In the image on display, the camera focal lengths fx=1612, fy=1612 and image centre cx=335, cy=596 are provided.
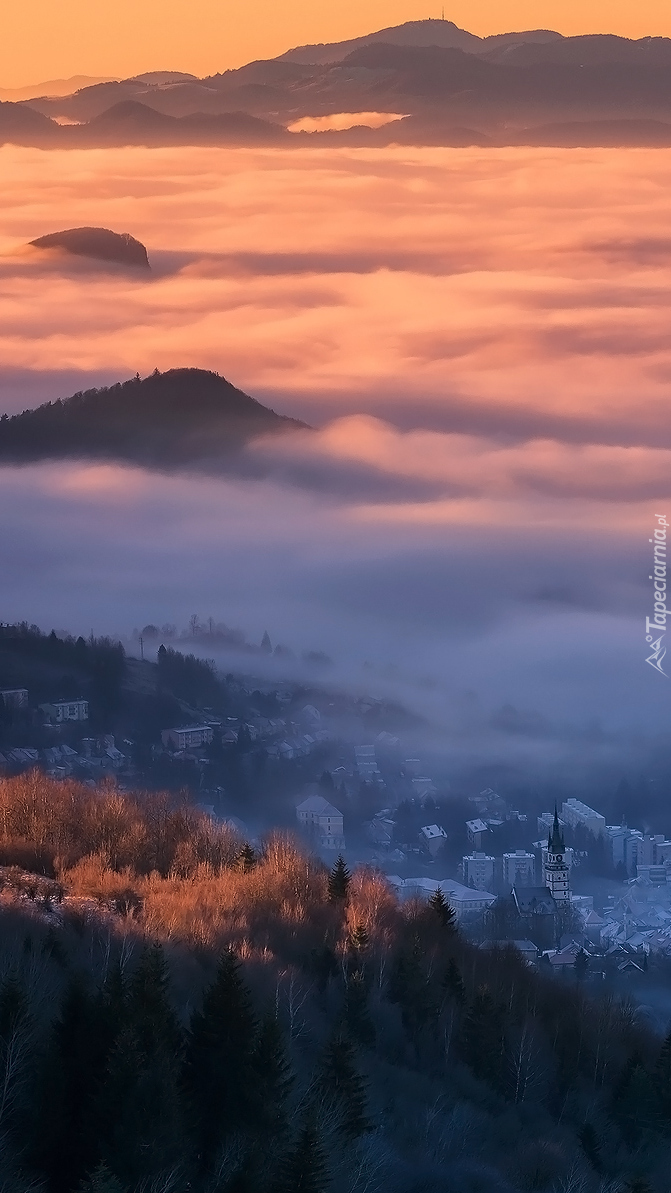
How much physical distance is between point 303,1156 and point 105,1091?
7.32 ft

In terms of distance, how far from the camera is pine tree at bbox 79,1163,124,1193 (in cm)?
1534

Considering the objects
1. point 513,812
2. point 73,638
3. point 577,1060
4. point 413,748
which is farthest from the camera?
point 413,748

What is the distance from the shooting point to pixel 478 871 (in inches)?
3834

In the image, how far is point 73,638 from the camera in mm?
127875

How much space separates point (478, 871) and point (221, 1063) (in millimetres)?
79183

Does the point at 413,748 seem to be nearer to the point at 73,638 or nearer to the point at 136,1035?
the point at 73,638

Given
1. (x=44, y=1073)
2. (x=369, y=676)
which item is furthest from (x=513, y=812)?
(x=44, y=1073)

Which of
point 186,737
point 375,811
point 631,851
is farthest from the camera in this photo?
point 375,811

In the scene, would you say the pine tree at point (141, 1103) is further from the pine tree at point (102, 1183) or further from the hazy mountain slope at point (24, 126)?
the hazy mountain slope at point (24, 126)

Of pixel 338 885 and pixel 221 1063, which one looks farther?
pixel 338 885

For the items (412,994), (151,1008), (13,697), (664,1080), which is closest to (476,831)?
(13,697)

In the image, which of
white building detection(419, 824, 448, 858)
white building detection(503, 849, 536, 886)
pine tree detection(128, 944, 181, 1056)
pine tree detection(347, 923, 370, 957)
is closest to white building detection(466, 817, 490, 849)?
white building detection(419, 824, 448, 858)

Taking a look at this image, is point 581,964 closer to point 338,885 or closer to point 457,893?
point 457,893

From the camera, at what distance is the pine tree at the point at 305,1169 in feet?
56.3
